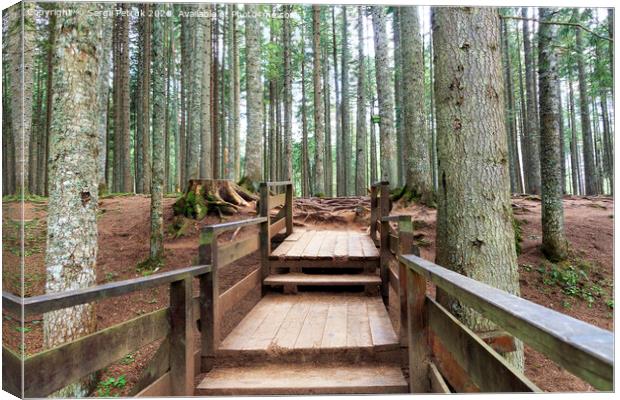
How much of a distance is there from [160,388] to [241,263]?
16.1 feet

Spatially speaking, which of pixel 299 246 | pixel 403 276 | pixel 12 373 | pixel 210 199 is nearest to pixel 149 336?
pixel 12 373

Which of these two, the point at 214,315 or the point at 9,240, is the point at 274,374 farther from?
the point at 9,240

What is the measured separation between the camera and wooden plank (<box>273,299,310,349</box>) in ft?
9.04

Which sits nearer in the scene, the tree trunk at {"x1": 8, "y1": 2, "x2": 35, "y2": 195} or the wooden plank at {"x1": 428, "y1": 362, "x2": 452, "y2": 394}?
the wooden plank at {"x1": 428, "y1": 362, "x2": 452, "y2": 394}

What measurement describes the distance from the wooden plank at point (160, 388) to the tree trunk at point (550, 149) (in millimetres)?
5789

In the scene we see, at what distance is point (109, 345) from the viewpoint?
1.64 m

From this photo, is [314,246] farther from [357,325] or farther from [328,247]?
[357,325]

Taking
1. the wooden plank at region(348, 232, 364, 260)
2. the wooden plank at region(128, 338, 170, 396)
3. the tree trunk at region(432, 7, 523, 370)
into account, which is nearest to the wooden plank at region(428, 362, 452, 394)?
the tree trunk at region(432, 7, 523, 370)

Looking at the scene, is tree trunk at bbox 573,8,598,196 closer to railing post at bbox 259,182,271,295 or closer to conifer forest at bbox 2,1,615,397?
conifer forest at bbox 2,1,615,397

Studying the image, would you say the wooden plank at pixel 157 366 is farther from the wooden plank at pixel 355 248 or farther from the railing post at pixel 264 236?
the wooden plank at pixel 355 248

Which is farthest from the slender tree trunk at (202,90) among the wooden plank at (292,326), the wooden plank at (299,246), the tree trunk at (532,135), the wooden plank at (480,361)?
the tree trunk at (532,135)

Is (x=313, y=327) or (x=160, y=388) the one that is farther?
(x=313, y=327)

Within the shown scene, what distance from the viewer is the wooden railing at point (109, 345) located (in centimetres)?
138

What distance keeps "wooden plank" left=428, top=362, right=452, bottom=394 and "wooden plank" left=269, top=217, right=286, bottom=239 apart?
2909mm
